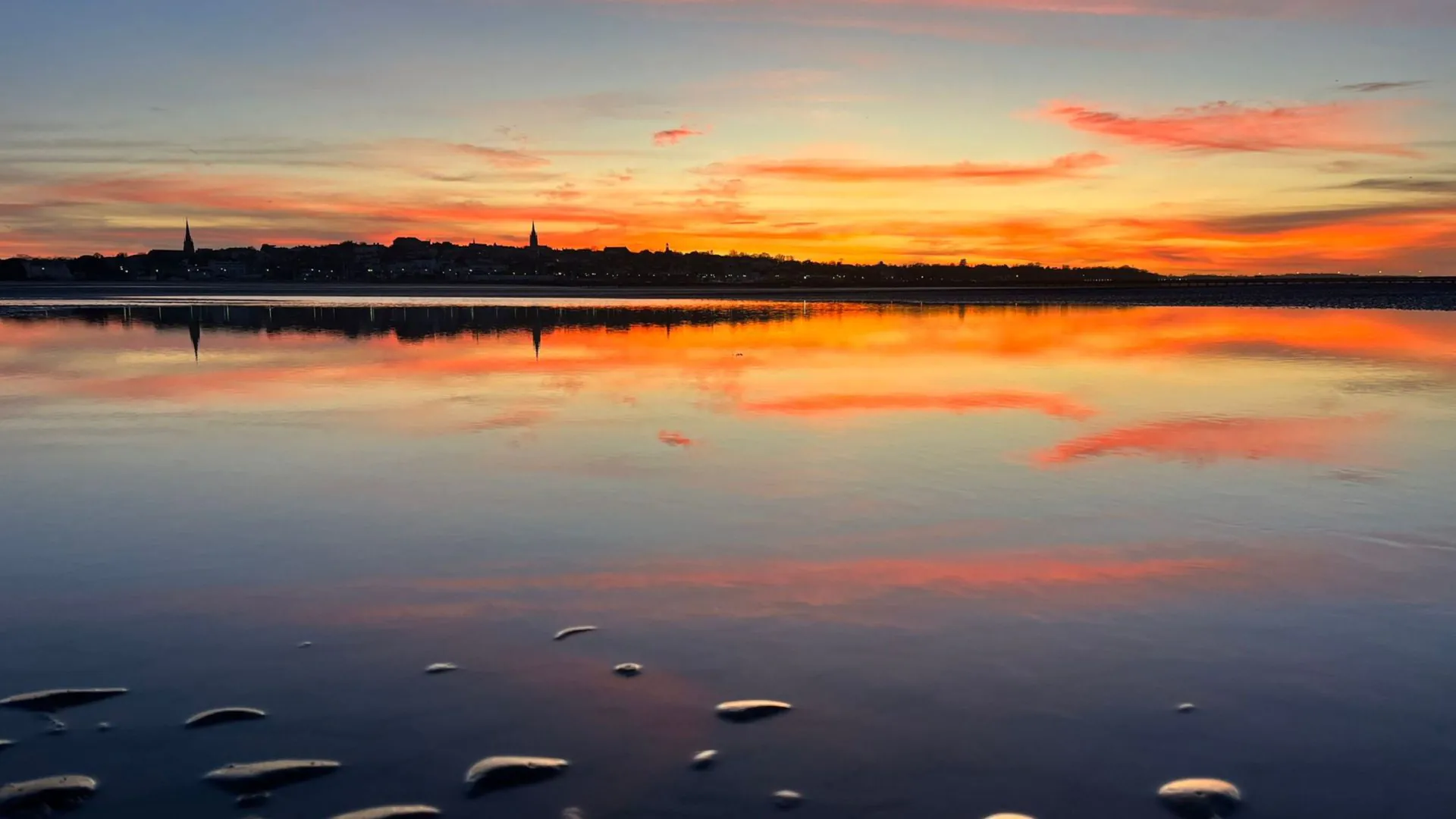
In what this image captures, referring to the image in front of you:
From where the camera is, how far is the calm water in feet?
17.0

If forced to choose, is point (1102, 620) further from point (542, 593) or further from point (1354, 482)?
point (1354, 482)

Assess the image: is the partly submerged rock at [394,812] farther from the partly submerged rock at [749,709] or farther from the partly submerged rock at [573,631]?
the partly submerged rock at [573,631]

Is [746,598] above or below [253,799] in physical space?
above

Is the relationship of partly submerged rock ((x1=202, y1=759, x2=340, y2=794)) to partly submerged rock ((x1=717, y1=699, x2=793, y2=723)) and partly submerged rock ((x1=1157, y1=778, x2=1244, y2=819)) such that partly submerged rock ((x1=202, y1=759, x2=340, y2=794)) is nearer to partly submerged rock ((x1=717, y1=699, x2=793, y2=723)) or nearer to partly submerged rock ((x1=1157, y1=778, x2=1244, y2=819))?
partly submerged rock ((x1=717, y1=699, x2=793, y2=723))

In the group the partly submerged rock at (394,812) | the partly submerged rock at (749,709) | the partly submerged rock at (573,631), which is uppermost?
the partly submerged rock at (573,631)

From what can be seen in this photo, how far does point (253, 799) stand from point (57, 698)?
2.00m

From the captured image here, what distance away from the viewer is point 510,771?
5.09 m

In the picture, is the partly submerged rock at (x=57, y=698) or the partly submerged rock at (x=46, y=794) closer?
the partly submerged rock at (x=46, y=794)

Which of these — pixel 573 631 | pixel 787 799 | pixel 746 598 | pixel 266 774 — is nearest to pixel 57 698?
pixel 266 774

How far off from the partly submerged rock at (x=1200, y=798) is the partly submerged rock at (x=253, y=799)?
4.47 meters

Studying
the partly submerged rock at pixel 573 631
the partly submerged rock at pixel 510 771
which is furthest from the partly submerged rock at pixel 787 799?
the partly submerged rock at pixel 573 631

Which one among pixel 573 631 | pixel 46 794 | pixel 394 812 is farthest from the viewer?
pixel 573 631

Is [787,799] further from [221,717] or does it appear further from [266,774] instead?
[221,717]

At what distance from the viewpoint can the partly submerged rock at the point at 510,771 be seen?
16.3 feet
